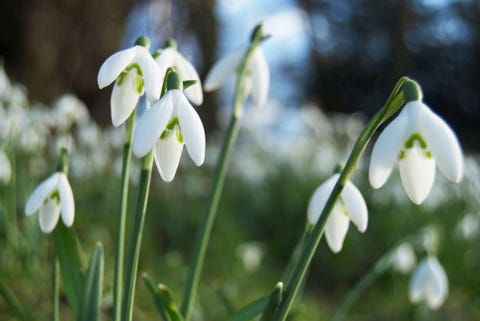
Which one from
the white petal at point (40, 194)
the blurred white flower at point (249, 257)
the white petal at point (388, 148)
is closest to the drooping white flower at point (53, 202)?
the white petal at point (40, 194)

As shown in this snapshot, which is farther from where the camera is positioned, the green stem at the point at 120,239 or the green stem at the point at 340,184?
the green stem at the point at 120,239

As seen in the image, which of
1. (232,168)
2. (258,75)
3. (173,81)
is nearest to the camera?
(173,81)

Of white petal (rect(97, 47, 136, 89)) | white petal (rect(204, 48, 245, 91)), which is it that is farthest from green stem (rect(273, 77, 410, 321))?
white petal (rect(204, 48, 245, 91))

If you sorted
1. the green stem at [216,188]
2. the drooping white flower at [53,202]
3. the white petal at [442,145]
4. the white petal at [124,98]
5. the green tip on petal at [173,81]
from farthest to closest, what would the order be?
the green stem at [216,188], the drooping white flower at [53,202], the white petal at [124,98], the green tip on petal at [173,81], the white petal at [442,145]

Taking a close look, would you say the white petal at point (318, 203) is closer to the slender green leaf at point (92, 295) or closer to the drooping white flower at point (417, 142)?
the drooping white flower at point (417, 142)

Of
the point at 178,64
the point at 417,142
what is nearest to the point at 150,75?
the point at 178,64

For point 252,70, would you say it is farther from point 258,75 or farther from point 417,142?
point 417,142

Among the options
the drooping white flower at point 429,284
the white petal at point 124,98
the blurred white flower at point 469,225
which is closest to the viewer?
the white petal at point 124,98
